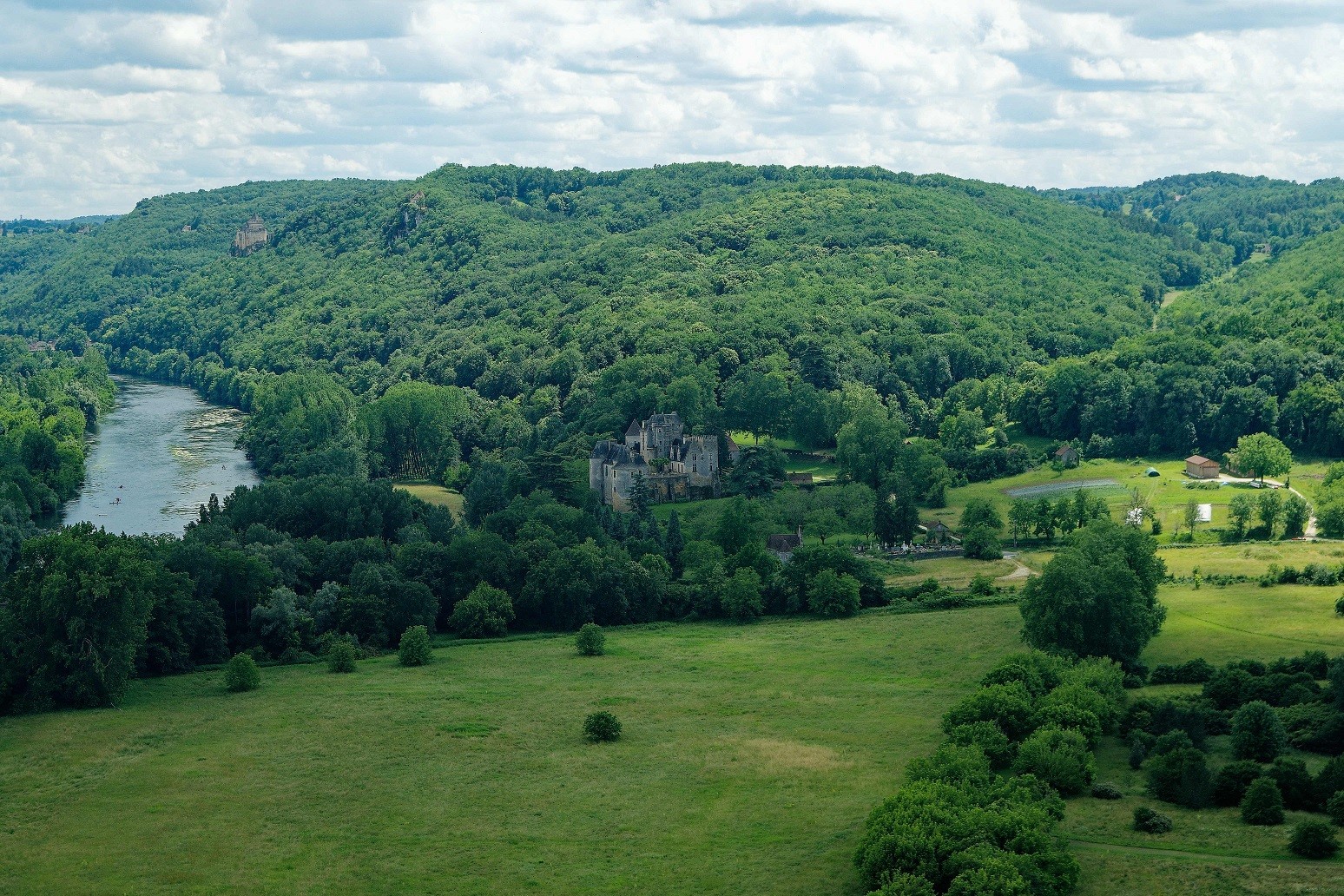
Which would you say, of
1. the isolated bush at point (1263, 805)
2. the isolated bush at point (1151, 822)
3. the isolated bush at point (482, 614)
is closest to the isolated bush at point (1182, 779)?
the isolated bush at point (1263, 805)

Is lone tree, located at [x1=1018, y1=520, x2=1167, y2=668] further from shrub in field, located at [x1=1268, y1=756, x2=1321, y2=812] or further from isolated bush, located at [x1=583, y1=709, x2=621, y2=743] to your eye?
isolated bush, located at [x1=583, y1=709, x2=621, y2=743]

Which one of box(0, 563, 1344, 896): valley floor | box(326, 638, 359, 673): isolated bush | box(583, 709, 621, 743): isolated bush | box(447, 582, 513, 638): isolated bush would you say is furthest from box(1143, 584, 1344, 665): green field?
box(326, 638, 359, 673): isolated bush

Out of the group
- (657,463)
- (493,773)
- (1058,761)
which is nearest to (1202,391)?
(657,463)

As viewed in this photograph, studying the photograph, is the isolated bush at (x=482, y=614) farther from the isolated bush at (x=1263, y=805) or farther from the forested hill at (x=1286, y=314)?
the forested hill at (x=1286, y=314)

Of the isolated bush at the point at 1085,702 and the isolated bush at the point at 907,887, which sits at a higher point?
the isolated bush at the point at 1085,702

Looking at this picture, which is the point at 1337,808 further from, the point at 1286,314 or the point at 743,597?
the point at 1286,314
